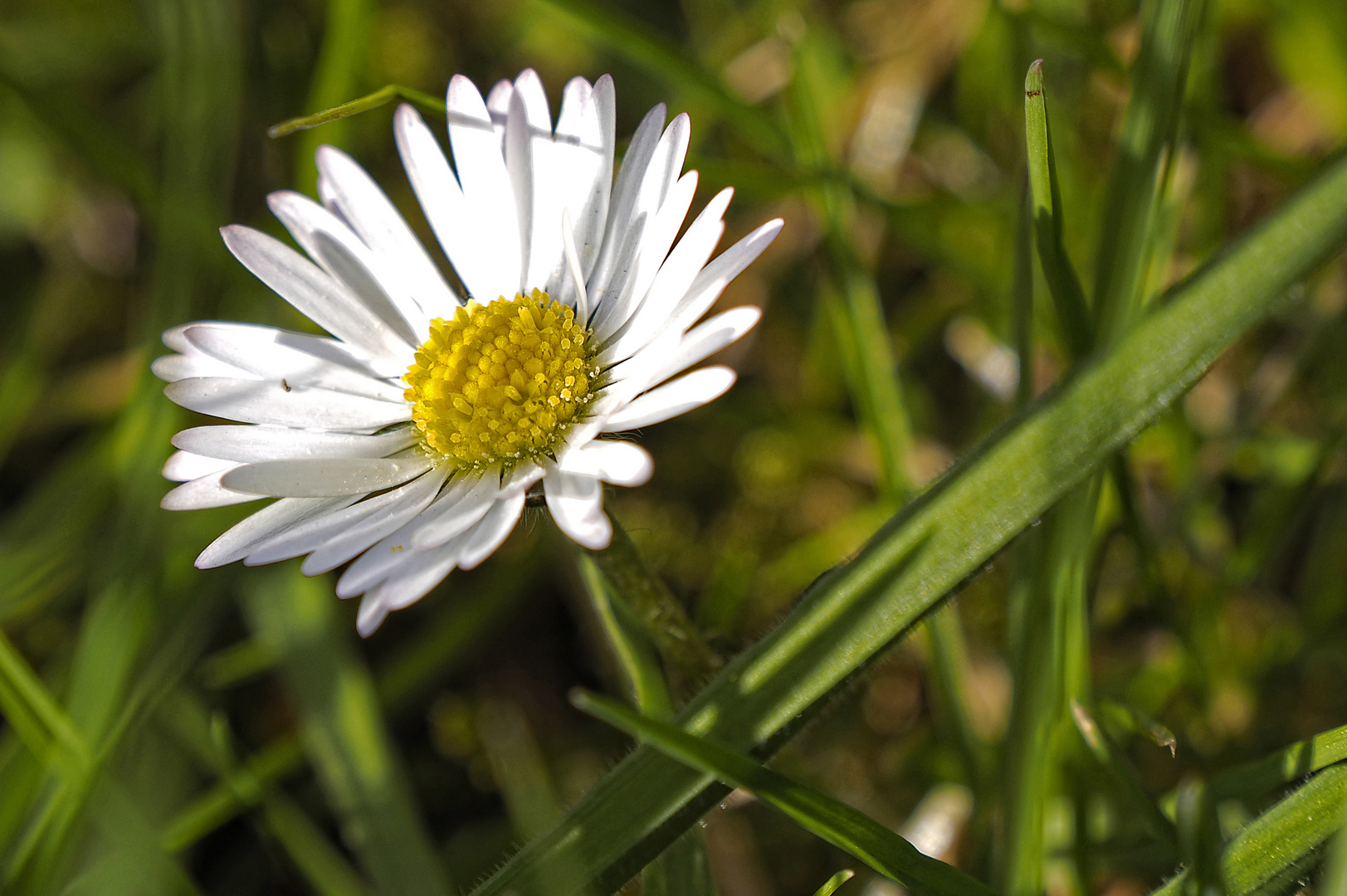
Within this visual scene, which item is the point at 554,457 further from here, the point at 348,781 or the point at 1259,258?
the point at 1259,258

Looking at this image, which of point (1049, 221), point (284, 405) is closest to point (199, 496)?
point (284, 405)

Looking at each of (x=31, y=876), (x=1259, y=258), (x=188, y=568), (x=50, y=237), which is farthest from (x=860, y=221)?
(x=50, y=237)

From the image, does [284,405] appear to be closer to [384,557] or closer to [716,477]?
[384,557]

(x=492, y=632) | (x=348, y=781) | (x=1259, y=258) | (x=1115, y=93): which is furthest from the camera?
(x=1115, y=93)

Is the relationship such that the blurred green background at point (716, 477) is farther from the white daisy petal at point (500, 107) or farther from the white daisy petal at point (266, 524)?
the white daisy petal at point (500, 107)

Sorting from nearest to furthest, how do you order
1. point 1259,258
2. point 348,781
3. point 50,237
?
point 1259,258, point 348,781, point 50,237

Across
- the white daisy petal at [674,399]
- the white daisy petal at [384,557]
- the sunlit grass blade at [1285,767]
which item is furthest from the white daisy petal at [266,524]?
the sunlit grass blade at [1285,767]

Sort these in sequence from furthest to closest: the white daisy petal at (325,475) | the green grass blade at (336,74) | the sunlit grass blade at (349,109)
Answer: the green grass blade at (336,74)
the sunlit grass blade at (349,109)
the white daisy petal at (325,475)
